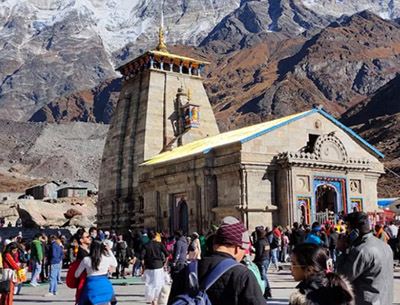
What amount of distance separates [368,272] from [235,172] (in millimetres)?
20615

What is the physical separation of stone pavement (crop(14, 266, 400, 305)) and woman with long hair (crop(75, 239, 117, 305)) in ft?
16.6

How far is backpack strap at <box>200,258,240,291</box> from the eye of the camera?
421 cm

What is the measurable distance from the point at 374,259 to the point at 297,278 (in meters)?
1.36

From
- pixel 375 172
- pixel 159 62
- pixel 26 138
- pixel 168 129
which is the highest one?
pixel 26 138

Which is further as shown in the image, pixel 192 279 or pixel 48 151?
pixel 48 151

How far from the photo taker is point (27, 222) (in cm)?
5078

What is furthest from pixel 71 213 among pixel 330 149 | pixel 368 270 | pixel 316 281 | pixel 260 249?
pixel 316 281

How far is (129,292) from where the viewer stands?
50.3 feet

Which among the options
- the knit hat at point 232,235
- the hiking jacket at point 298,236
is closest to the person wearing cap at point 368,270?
the knit hat at point 232,235

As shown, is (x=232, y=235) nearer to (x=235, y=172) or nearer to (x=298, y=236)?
(x=298, y=236)

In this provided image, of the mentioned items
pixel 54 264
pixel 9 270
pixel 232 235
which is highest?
pixel 232 235

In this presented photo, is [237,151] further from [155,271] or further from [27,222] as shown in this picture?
[27,222]

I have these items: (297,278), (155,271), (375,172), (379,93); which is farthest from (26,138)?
(297,278)

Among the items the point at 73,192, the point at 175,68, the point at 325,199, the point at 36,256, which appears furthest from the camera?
the point at 73,192
